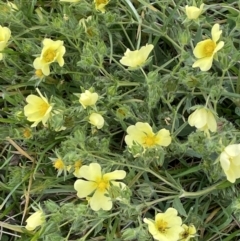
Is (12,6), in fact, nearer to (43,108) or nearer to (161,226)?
(43,108)

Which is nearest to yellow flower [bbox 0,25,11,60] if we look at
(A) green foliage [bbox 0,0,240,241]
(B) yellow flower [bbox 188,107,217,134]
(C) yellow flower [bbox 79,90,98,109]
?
(A) green foliage [bbox 0,0,240,241]

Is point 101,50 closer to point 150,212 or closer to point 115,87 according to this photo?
point 115,87

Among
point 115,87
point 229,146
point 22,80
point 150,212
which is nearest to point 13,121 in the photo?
point 22,80

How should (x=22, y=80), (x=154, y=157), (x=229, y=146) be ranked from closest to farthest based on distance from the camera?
(x=229, y=146)
(x=154, y=157)
(x=22, y=80)

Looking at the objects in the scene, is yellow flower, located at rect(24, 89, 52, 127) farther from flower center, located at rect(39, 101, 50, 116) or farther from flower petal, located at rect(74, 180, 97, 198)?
flower petal, located at rect(74, 180, 97, 198)

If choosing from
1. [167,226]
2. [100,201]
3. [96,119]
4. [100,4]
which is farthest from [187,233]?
[100,4]
